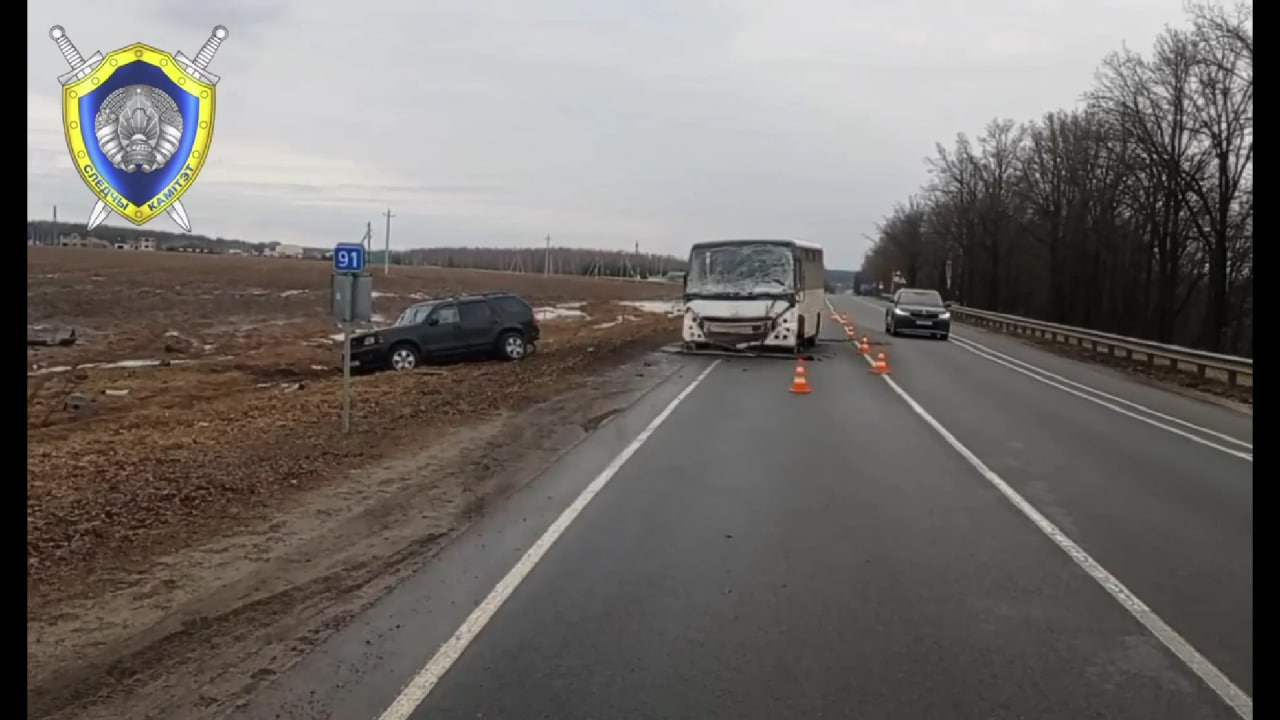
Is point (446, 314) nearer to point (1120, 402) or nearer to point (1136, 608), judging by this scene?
point (1120, 402)

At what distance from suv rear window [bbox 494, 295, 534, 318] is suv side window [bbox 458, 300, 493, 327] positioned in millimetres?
407

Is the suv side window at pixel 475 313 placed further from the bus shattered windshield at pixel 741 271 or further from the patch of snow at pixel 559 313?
the patch of snow at pixel 559 313

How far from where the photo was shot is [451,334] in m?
25.0

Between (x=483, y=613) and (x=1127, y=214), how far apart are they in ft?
199

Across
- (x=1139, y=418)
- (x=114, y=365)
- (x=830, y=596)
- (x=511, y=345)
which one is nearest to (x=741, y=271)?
(x=511, y=345)

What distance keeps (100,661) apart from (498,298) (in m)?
20.6

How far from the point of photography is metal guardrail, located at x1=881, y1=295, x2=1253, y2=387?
23.3 meters

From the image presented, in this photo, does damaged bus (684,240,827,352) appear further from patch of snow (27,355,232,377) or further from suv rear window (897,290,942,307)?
suv rear window (897,290,942,307)

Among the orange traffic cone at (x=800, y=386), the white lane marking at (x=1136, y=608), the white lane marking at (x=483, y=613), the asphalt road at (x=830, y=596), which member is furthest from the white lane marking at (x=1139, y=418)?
the white lane marking at (x=483, y=613)

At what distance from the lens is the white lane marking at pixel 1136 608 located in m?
5.01

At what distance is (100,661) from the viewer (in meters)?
5.45
